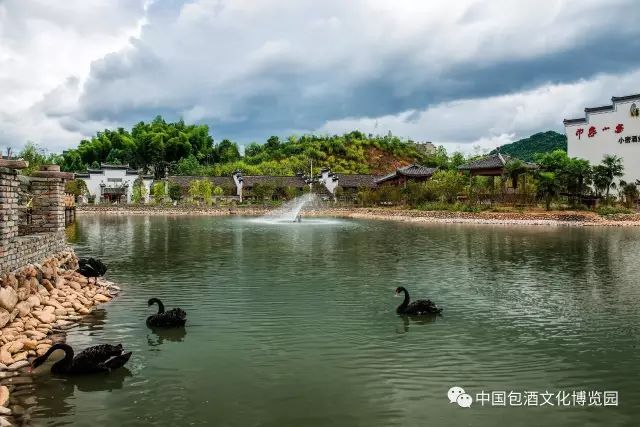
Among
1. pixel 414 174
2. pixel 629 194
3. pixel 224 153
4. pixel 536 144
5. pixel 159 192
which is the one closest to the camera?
pixel 629 194

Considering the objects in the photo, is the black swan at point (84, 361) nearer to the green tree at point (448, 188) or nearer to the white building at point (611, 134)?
the green tree at point (448, 188)

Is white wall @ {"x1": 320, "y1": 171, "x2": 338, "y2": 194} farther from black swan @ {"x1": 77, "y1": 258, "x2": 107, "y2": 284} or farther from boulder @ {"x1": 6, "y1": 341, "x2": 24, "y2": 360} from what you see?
boulder @ {"x1": 6, "y1": 341, "x2": 24, "y2": 360}

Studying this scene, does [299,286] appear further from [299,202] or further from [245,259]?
[299,202]

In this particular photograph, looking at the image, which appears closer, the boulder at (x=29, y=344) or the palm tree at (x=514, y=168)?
the boulder at (x=29, y=344)

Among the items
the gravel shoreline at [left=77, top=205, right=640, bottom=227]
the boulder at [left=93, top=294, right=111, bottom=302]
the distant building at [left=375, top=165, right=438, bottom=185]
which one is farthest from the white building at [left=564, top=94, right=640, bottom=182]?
the boulder at [left=93, top=294, right=111, bottom=302]

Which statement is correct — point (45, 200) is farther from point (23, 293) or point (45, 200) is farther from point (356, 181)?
point (356, 181)

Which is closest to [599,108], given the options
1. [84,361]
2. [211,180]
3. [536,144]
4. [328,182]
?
[328,182]

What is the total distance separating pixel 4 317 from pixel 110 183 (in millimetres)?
78146

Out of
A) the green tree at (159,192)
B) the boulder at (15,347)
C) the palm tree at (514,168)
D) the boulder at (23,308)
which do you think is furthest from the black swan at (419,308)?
the green tree at (159,192)

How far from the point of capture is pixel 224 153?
119125 mm

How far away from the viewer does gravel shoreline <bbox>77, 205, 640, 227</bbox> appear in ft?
155

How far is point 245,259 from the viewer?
918 inches

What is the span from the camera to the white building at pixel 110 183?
82750mm

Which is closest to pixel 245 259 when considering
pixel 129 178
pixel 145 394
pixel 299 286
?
pixel 299 286
